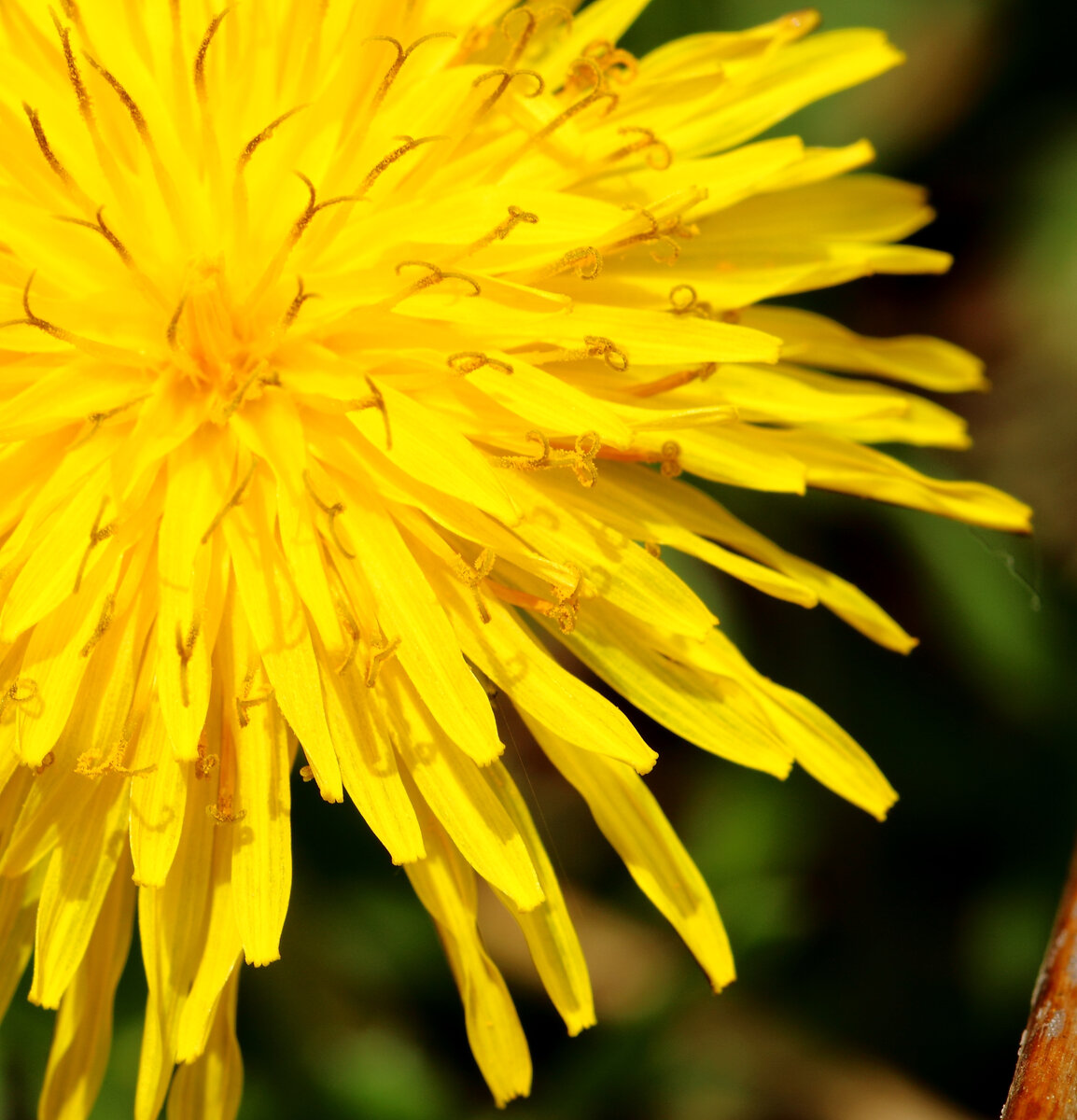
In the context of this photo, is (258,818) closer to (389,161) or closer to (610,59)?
(389,161)

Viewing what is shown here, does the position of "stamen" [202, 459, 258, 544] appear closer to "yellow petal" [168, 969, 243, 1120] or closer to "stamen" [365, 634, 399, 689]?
"stamen" [365, 634, 399, 689]

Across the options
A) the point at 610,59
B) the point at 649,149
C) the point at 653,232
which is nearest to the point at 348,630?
the point at 653,232

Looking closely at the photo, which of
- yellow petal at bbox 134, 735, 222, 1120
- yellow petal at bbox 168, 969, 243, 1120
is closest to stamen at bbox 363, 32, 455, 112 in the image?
yellow petal at bbox 134, 735, 222, 1120

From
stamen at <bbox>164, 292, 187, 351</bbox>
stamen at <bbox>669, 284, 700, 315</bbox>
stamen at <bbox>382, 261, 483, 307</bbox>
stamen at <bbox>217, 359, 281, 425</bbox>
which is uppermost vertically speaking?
stamen at <bbox>164, 292, 187, 351</bbox>

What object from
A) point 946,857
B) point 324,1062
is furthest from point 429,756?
point 946,857

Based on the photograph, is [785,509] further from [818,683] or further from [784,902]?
[784,902]

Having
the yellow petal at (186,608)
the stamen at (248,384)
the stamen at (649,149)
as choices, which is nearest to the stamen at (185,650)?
the yellow petal at (186,608)
